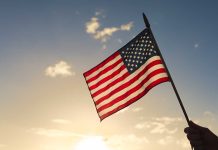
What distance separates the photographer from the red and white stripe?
10.1m

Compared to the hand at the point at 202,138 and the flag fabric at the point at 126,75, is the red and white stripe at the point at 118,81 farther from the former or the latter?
the hand at the point at 202,138

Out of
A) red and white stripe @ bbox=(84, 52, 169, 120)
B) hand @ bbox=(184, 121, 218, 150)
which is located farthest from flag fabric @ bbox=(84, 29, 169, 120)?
hand @ bbox=(184, 121, 218, 150)

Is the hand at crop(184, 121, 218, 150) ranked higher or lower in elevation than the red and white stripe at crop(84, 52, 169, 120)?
lower

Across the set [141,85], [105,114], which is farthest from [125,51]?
[105,114]

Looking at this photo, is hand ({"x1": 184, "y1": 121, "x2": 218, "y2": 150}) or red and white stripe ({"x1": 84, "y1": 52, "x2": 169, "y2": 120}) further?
red and white stripe ({"x1": 84, "y1": 52, "x2": 169, "y2": 120})

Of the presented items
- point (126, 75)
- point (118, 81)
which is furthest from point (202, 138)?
point (118, 81)

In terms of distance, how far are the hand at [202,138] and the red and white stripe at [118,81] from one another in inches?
125

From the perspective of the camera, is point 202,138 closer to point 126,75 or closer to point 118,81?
point 126,75

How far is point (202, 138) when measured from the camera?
6590 millimetres

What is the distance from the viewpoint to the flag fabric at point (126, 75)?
33.2ft

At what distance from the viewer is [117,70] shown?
11023mm

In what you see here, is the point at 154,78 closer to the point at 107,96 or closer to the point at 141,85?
the point at 141,85

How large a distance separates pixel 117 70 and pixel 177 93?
11.3 feet

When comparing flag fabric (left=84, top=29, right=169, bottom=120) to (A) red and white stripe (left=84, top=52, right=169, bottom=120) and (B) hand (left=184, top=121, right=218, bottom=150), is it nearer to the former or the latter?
(A) red and white stripe (left=84, top=52, right=169, bottom=120)
